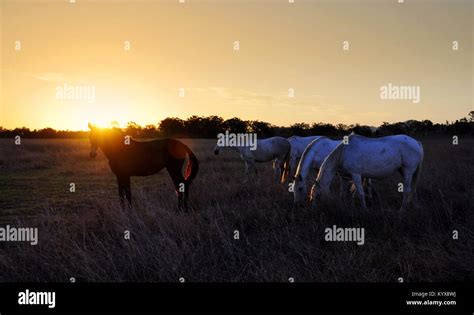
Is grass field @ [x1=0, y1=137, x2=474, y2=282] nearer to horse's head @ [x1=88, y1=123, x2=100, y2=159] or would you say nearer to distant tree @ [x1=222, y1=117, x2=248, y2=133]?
horse's head @ [x1=88, y1=123, x2=100, y2=159]

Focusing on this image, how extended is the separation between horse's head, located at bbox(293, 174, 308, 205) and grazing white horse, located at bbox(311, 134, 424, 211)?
44cm

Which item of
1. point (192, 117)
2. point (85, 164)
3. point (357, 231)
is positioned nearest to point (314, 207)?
point (357, 231)

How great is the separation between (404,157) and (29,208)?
9026mm

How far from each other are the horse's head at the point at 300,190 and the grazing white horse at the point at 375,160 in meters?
0.44

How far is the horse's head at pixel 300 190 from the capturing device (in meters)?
7.30

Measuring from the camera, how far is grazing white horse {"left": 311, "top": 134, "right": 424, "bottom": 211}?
7.66 metres

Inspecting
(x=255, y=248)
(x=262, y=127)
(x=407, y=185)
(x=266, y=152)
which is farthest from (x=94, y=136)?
(x=262, y=127)

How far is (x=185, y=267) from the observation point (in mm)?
4188

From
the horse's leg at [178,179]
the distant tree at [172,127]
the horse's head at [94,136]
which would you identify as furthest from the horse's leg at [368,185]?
the distant tree at [172,127]

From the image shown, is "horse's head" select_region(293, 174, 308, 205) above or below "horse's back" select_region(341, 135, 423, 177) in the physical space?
below

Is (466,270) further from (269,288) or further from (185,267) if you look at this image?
(185,267)

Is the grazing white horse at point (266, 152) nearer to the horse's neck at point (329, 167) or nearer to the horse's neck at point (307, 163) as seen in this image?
the horse's neck at point (307, 163)
